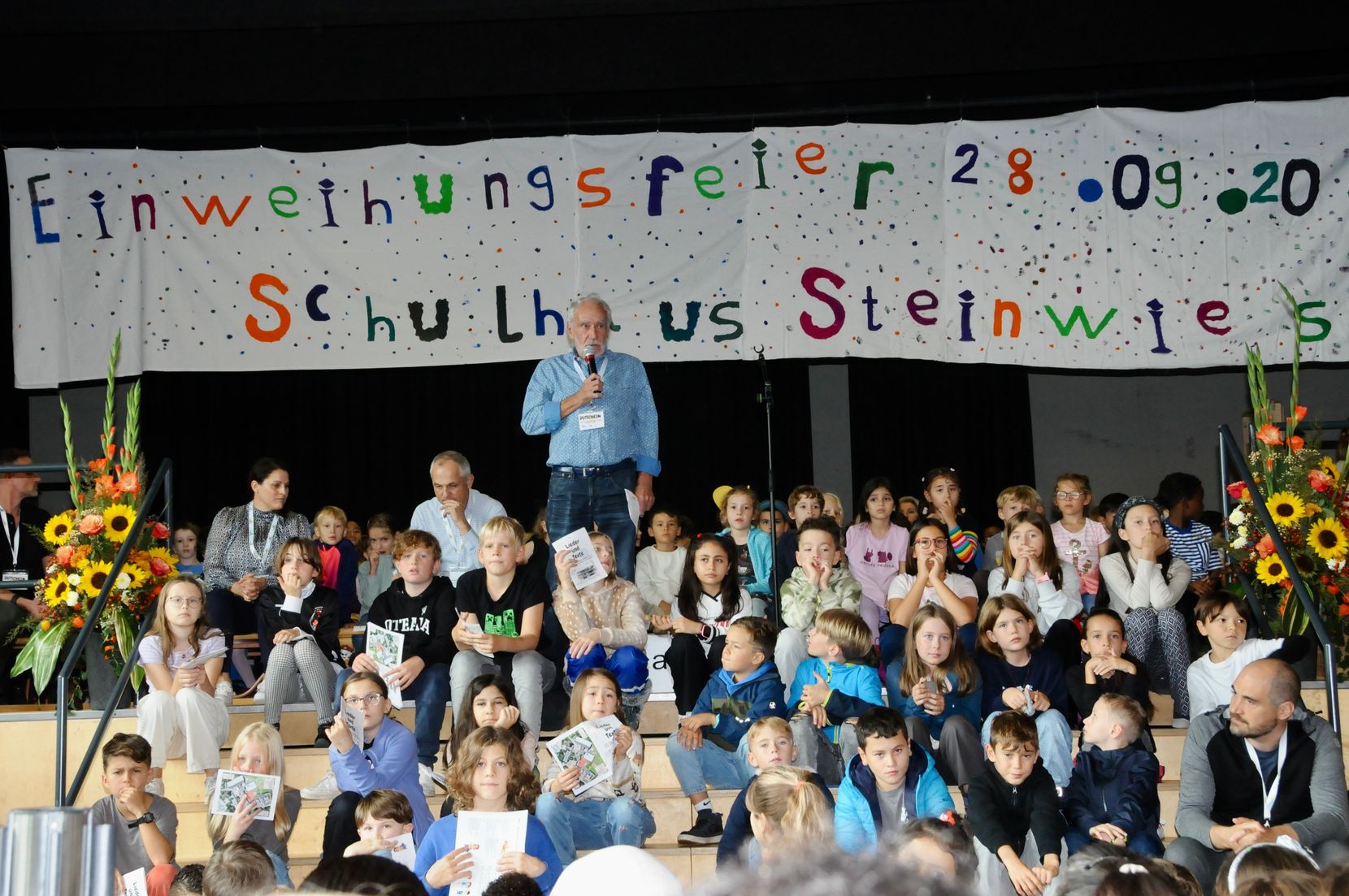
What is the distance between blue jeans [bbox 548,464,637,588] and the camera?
6.05m

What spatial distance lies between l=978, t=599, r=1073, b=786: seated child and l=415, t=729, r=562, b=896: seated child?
5.91 ft

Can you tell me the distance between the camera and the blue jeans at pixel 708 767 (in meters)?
5.13

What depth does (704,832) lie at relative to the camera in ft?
16.4

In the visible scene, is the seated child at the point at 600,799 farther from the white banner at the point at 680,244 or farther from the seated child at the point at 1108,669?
the white banner at the point at 680,244

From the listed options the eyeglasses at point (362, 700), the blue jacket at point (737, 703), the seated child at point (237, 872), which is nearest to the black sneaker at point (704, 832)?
the blue jacket at point (737, 703)

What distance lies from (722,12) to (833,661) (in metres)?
3.86

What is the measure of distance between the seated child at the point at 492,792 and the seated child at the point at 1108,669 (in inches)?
88.9

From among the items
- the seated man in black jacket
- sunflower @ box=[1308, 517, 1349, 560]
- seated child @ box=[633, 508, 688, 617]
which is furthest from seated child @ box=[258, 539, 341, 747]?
sunflower @ box=[1308, 517, 1349, 560]

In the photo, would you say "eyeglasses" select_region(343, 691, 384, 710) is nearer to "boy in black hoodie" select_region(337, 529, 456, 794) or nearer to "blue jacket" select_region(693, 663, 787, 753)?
"boy in black hoodie" select_region(337, 529, 456, 794)

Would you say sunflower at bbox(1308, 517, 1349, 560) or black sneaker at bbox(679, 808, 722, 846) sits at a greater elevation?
sunflower at bbox(1308, 517, 1349, 560)

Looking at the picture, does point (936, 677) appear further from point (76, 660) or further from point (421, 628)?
point (76, 660)

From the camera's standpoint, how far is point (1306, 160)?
752 cm

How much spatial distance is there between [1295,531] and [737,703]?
2577 mm

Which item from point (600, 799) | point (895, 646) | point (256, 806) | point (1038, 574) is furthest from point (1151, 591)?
point (256, 806)
